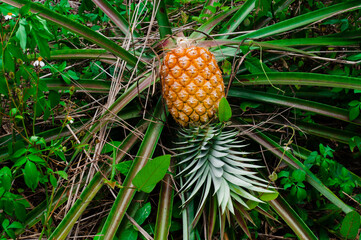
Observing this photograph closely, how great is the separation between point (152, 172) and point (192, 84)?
49 centimetres

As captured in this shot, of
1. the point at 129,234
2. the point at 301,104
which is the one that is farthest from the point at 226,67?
the point at 129,234

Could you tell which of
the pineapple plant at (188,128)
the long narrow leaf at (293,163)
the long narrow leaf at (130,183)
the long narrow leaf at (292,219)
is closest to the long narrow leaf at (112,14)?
the pineapple plant at (188,128)

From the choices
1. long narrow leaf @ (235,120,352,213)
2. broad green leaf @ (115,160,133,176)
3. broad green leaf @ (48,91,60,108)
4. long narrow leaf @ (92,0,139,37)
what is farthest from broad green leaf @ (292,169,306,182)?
broad green leaf @ (48,91,60,108)

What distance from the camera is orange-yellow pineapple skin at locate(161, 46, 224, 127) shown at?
1528 millimetres

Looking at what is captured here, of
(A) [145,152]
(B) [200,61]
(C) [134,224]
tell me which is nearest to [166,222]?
(C) [134,224]

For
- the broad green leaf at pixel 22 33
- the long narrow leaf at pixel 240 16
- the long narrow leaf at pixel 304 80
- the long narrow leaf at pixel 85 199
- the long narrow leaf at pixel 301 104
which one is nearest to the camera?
the broad green leaf at pixel 22 33

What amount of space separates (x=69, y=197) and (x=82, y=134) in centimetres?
34

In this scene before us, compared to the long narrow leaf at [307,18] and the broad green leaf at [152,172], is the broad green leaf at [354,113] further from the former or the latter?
the broad green leaf at [152,172]

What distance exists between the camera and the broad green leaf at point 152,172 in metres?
1.27

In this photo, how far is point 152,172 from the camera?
1.29 meters

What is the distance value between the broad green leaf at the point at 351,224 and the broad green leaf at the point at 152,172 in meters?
0.85

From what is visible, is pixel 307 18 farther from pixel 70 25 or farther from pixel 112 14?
pixel 70 25

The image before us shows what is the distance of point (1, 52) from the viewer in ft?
4.58

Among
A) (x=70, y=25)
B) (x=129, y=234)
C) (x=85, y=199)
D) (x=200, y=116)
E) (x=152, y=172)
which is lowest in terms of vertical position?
(x=129, y=234)
